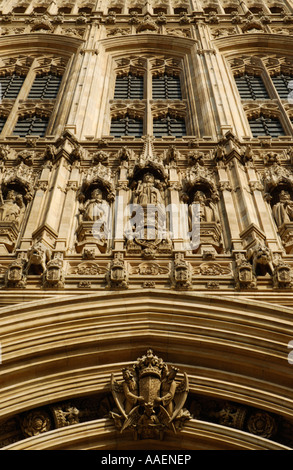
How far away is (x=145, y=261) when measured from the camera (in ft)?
40.7

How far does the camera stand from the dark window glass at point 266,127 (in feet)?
68.8

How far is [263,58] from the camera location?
90.8ft

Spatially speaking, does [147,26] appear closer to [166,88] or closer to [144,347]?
[166,88]

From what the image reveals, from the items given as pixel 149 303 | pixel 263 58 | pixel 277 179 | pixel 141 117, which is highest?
pixel 263 58

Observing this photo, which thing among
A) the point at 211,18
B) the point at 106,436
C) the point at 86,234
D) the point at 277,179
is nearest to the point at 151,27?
the point at 211,18

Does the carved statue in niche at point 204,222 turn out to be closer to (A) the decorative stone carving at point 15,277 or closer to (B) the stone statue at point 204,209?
(B) the stone statue at point 204,209

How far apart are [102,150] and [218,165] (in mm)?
3256

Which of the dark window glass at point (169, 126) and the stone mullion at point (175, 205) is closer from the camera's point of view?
the stone mullion at point (175, 205)

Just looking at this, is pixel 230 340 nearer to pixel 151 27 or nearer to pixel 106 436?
pixel 106 436

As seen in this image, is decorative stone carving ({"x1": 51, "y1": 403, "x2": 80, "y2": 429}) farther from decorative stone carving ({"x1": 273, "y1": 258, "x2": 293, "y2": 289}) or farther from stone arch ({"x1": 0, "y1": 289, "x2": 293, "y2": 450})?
decorative stone carving ({"x1": 273, "y1": 258, "x2": 293, "y2": 289})

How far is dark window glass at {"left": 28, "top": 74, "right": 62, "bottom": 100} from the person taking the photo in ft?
79.9

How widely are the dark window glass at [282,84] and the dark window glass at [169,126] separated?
14.8 ft

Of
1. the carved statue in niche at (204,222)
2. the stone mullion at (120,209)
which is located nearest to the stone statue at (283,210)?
the carved statue in niche at (204,222)

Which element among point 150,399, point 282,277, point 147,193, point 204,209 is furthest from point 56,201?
point 150,399
